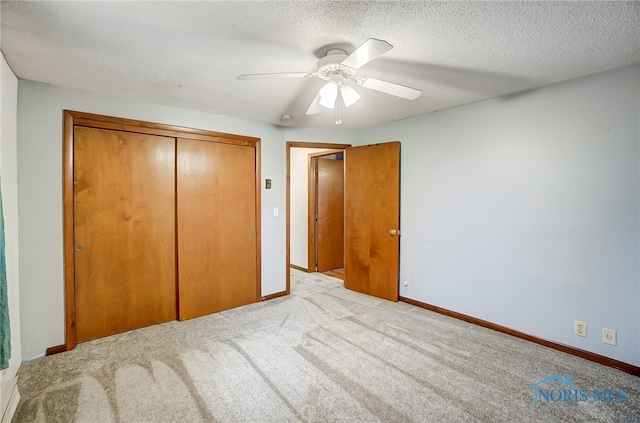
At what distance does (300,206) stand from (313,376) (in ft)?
11.6

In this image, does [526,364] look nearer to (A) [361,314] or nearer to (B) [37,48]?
(A) [361,314]

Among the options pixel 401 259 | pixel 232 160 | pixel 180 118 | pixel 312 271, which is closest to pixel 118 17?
pixel 180 118

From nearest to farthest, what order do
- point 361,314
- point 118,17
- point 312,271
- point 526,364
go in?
point 118,17, point 526,364, point 361,314, point 312,271

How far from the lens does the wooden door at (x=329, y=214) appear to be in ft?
17.1

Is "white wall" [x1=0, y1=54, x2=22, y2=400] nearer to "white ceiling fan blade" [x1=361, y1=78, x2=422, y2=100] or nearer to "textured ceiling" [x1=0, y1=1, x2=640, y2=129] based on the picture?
"textured ceiling" [x1=0, y1=1, x2=640, y2=129]

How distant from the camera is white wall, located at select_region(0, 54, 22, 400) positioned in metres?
2.00

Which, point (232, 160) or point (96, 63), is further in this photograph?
point (232, 160)

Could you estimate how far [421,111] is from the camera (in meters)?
3.33

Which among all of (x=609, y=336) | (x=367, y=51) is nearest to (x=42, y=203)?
(x=367, y=51)

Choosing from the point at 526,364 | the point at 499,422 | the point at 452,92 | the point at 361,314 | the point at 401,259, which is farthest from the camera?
the point at 401,259

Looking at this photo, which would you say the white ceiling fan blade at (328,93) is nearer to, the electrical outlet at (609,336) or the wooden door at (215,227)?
the wooden door at (215,227)

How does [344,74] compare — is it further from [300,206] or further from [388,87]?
[300,206]

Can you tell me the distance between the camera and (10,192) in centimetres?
214

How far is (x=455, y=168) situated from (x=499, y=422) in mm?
2299
